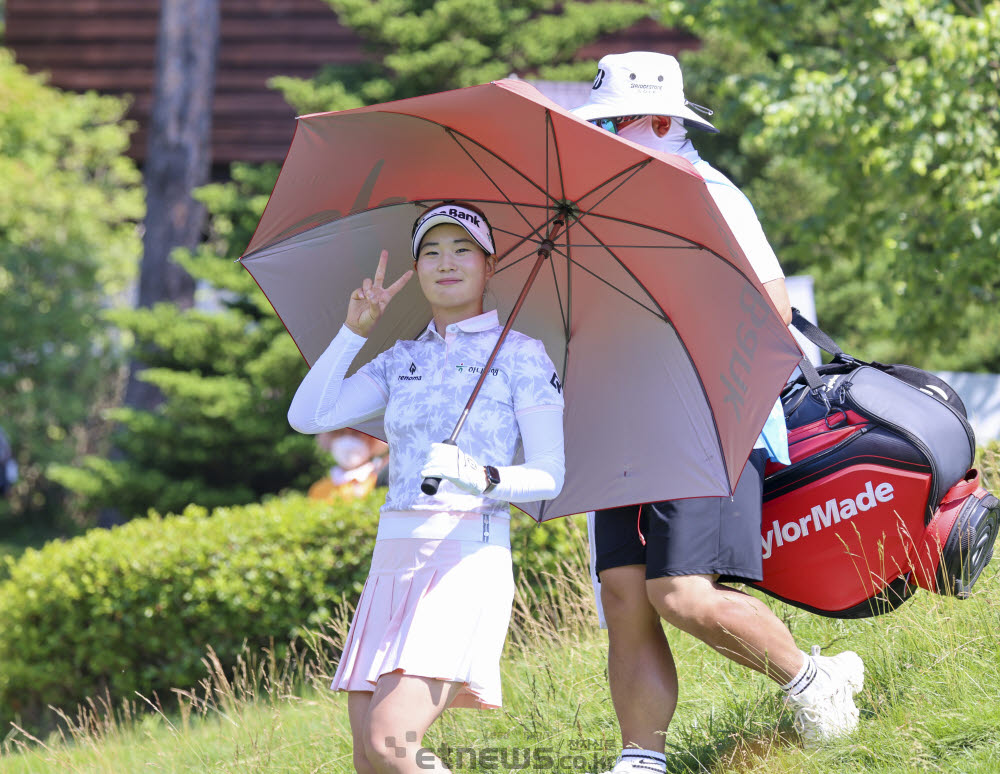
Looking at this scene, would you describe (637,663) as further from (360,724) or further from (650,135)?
(650,135)

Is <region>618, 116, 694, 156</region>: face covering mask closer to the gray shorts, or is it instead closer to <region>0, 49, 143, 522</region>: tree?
the gray shorts

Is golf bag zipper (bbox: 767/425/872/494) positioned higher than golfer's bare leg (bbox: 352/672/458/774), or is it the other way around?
golf bag zipper (bbox: 767/425/872/494)

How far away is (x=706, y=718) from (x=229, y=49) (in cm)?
1355

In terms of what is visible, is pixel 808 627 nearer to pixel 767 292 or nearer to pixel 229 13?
pixel 767 292

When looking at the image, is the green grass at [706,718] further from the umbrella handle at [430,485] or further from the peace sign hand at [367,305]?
the peace sign hand at [367,305]

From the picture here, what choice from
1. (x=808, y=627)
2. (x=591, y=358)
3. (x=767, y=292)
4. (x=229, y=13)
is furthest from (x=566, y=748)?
(x=229, y=13)

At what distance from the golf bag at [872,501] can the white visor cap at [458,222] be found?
0.95 meters

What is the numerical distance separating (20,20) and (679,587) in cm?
1603

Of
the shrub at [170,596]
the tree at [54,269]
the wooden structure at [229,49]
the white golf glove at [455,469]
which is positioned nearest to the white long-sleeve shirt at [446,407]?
the white golf glove at [455,469]

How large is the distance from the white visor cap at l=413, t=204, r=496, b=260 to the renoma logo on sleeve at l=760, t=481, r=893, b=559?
1.13 meters

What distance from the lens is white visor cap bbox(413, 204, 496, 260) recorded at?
3.01 metres

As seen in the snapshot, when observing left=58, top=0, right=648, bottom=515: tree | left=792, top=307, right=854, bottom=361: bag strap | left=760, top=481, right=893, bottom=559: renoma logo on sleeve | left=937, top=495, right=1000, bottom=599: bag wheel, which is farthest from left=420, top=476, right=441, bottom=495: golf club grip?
left=58, top=0, right=648, bottom=515: tree

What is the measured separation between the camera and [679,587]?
302 centimetres

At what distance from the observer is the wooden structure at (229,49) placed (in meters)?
15.0
